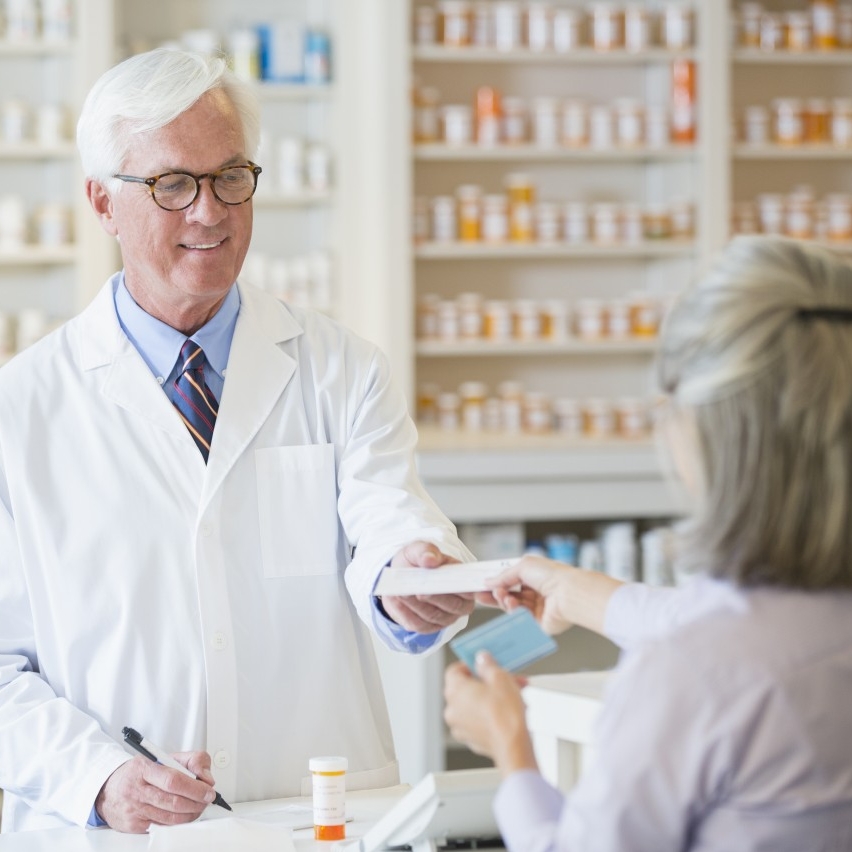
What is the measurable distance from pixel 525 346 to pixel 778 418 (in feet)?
13.9

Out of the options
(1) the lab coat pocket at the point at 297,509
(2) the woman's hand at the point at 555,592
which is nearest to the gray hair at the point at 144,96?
(1) the lab coat pocket at the point at 297,509

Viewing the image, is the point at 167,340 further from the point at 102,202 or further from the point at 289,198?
the point at 289,198

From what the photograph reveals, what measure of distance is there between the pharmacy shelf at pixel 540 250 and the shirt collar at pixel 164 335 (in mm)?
3277

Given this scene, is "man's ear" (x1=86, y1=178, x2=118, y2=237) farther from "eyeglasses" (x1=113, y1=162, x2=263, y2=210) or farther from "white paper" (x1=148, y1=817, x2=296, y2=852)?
"white paper" (x1=148, y1=817, x2=296, y2=852)

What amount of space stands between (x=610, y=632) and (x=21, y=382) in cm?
88

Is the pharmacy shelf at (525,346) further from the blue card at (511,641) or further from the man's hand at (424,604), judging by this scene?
the blue card at (511,641)

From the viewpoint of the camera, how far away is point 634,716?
91 centimetres

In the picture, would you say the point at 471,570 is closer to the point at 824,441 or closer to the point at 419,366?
the point at 824,441

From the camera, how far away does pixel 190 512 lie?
1703 millimetres

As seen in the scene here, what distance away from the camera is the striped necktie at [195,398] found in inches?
69.6

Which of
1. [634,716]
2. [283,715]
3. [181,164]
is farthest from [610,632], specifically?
[181,164]

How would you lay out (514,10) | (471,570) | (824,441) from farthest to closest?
(514,10) → (471,570) → (824,441)

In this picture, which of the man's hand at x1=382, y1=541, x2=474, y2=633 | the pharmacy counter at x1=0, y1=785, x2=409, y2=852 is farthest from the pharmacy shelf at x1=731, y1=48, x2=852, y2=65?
the pharmacy counter at x1=0, y1=785, x2=409, y2=852

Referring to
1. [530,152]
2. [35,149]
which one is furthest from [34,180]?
[530,152]
